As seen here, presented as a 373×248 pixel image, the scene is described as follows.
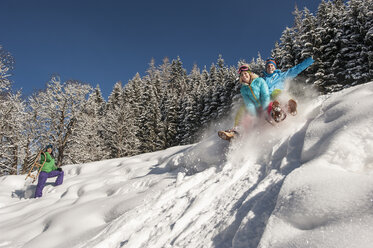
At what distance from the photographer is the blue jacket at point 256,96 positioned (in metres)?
3.87

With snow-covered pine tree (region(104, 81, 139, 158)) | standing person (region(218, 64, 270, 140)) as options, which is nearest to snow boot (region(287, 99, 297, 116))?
standing person (region(218, 64, 270, 140))

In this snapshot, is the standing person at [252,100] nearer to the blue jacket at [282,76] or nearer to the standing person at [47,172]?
the blue jacket at [282,76]

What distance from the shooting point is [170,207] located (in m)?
2.73

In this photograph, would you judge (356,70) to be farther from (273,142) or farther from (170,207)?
(170,207)

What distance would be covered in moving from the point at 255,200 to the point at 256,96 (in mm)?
2393

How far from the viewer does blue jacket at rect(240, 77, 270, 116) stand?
12.7 ft

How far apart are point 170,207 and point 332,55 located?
866 inches

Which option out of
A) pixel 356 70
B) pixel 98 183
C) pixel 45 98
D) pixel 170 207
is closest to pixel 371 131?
pixel 170 207

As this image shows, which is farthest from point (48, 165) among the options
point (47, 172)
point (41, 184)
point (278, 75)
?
point (278, 75)

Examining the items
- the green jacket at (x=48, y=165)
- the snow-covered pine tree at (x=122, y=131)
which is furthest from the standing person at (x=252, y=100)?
the snow-covered pine tree at (x=122, y=131)

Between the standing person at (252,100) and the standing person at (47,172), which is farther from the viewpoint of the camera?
the standing person at (47,172)

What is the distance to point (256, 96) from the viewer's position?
12.9 ft

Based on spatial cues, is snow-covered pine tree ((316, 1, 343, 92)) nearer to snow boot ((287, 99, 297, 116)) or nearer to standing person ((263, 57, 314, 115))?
standing person ((263, 57, 314, 115))

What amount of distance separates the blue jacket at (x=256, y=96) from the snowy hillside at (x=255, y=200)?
0.52 metres
